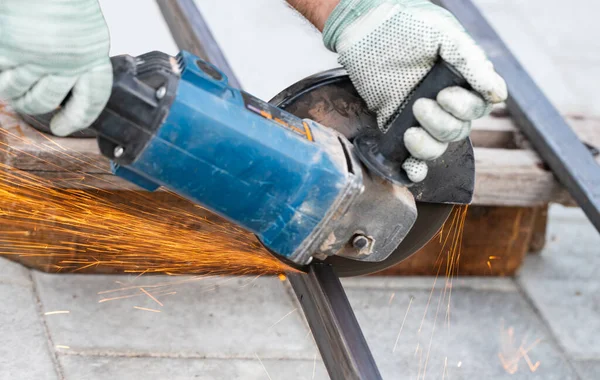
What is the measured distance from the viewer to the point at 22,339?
2.45 m

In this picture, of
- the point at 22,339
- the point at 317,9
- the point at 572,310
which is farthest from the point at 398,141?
the point at 572,310

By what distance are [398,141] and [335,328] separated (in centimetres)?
47

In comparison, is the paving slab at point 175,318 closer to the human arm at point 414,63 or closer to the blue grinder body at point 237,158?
the blue grinder body at point 237,158

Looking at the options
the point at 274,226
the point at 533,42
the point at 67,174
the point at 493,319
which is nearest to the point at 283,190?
the point at 274,226

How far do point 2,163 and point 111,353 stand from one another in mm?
632

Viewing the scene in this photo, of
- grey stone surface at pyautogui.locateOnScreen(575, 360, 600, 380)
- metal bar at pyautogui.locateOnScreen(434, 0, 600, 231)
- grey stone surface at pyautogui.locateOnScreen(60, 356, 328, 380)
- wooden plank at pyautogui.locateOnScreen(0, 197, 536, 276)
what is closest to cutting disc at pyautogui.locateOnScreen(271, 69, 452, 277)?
wooden plank at pyautogui.locateOnScreen(0, 197, 536, 276)

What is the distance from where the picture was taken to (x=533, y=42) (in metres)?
4.62

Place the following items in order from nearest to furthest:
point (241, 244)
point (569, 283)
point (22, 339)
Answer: point (241, 244)
point (22, 339)
point (569, 283)

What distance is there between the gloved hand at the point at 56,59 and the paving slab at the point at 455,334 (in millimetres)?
1487

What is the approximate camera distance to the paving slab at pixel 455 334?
2.69 m

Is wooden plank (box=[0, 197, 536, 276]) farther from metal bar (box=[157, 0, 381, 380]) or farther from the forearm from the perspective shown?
the forearm

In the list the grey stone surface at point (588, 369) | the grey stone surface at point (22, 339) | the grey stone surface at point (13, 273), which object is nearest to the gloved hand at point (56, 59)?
the grey stone surface at point (22, 339)

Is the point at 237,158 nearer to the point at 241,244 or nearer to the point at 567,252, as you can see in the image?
the point at 241,244

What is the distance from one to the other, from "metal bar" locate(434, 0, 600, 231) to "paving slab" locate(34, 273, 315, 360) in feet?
3.24
